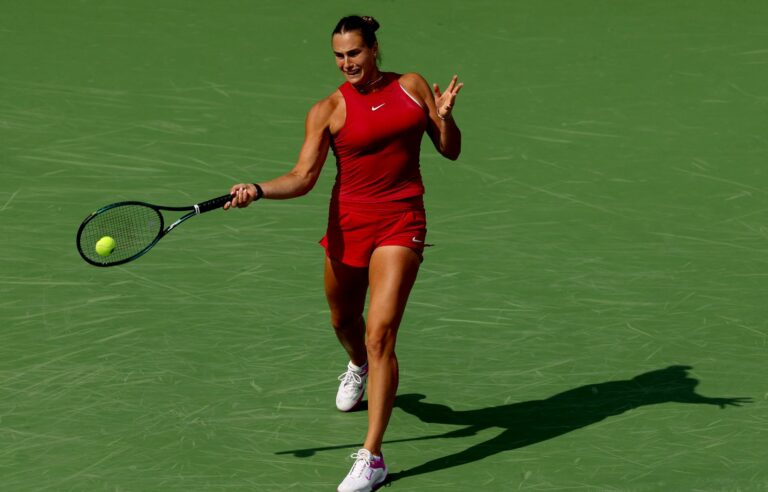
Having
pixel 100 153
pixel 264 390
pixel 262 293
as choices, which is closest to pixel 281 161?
pixel 100 153

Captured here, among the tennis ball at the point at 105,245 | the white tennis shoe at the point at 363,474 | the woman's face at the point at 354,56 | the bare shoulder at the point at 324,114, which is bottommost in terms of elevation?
the white tennis shoe at the point at 363,474

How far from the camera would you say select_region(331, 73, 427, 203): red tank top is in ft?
27.0

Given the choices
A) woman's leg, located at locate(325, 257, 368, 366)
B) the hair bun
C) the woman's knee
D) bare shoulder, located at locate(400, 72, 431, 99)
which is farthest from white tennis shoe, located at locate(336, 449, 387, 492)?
the hair bun

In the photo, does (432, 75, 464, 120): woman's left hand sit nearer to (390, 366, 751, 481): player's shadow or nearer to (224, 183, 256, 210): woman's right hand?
(224, 183, 256, 210): woman's right hand

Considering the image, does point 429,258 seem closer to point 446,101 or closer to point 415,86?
point 415,86

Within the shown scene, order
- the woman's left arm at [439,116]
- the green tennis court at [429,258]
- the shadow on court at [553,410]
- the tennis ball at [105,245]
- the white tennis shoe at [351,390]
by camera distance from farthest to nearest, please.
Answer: the white tennis shoe at [351,390], the shadow on court at [553,410], the green tennis court at [429,258], the tennis ball at [105,245], the woman's left arm at [439,116]

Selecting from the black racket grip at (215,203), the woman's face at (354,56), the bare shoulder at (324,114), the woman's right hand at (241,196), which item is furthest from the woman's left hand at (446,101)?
the black racket grip at (215,203)

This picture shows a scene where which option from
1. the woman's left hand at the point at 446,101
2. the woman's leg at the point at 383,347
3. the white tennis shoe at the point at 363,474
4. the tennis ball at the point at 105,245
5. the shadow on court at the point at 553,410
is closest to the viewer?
the white tennis shoe at the point at 363,474

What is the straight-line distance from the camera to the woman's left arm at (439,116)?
27.0ft

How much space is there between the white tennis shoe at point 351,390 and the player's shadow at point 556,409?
0.27 m

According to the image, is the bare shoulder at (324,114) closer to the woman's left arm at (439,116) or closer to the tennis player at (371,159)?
the tennis player at (371,159)

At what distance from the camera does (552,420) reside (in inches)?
348

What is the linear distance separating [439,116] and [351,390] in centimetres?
165

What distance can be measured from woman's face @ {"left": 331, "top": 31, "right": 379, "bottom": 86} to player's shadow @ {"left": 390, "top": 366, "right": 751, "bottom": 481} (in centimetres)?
191
